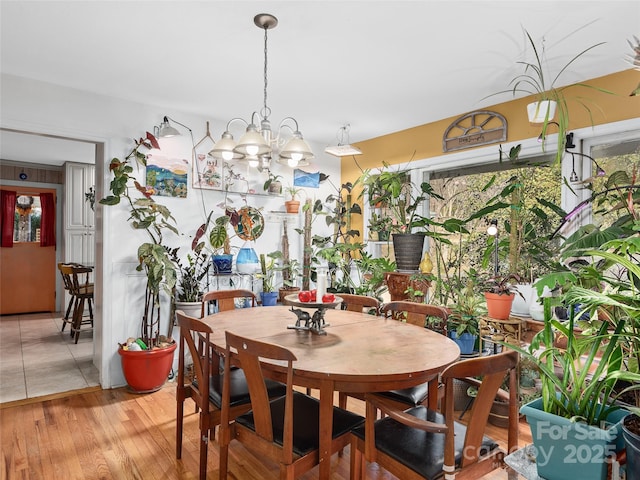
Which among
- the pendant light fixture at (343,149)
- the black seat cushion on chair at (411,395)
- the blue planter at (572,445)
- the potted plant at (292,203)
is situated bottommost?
the black seat cushion on chair at (411,395)

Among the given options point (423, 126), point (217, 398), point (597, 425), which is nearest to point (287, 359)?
point (217, 398)

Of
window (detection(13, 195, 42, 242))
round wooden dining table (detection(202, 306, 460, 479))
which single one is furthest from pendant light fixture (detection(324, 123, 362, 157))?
window (detection(13, 195, 42, 242))

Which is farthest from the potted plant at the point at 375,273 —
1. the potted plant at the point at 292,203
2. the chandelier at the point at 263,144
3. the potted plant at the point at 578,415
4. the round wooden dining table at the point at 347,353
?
the potted plant at the point at 578,415

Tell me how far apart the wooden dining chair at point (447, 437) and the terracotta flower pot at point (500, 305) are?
128 centimetres

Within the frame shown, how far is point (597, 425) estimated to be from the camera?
1299mm

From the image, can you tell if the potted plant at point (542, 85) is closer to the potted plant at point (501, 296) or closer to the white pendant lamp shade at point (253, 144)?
the potted plant at point (501, 296)

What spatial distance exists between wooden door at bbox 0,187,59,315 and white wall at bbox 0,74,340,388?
12.0 ft

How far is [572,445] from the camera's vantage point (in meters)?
1.24

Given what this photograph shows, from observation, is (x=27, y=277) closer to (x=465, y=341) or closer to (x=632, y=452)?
(x=465, y=341)

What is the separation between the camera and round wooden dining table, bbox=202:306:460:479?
5.20 ft

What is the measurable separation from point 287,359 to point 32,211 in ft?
22.4

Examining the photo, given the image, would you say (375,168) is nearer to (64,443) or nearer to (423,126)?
(423,126)

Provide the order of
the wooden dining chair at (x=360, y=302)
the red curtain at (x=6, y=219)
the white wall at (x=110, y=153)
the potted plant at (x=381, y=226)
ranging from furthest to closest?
the red curtain at (x=6, y=219) < the potted plant at (x=381, y=226) < the white wall at (x=110, y=153) < the wooden dining chair at (x=360, y=302)

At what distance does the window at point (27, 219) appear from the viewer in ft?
21.1
